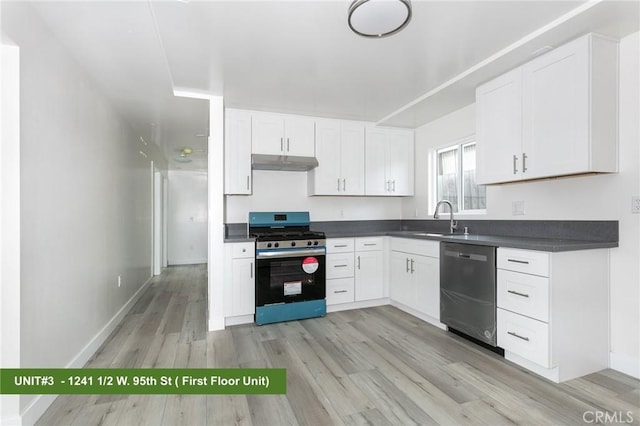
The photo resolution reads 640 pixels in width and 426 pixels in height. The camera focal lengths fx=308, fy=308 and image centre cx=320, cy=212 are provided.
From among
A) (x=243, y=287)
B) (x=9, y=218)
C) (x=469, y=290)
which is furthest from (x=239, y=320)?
(x=469, y=290)

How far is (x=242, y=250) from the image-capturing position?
3.43m

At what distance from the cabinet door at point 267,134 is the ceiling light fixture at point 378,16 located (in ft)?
6.75

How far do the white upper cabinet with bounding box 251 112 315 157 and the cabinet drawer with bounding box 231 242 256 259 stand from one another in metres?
1.13

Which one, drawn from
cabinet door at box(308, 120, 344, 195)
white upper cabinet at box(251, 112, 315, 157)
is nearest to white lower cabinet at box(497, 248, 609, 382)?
cabinet door at box(308, 120, 344, 195)

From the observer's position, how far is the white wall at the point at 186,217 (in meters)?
7.42

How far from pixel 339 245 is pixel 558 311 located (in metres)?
2.22

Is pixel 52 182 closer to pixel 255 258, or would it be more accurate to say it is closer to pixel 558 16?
pixel 255 258

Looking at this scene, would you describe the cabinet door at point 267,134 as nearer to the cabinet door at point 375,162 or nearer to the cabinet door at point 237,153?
the cabinet door at point 237,153

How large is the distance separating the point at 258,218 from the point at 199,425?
8.08 feet

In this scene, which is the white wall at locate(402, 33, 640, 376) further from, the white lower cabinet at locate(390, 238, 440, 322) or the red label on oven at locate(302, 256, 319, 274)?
the red label on oven at locate(302, 256, 319, 274)

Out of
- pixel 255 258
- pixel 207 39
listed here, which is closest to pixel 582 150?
pixel 207 39

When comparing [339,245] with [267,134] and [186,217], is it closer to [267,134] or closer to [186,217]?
[267,134]

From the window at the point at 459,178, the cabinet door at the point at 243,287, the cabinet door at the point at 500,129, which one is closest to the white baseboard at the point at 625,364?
the cabinet door at the point at 500,129

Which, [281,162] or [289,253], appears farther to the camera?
[281,162]
